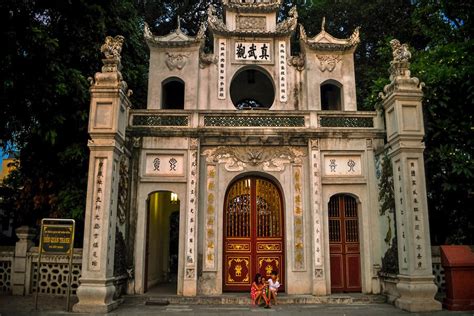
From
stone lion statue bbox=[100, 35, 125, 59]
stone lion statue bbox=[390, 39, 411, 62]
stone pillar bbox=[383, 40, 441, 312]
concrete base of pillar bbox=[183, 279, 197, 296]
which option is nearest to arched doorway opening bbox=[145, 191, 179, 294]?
concrete base of pillar bbox=[183, 279, 197, 296]

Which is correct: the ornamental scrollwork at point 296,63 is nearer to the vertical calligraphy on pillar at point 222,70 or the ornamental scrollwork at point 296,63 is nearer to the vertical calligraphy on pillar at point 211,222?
the vertical calligraphy on pillar at point 222,70

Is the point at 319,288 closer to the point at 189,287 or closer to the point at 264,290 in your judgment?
the point at 264,290

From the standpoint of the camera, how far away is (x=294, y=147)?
13.1 meters

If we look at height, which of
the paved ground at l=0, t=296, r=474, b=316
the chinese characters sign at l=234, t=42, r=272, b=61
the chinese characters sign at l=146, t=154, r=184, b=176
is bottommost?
the paved ground at l=0, t=296, r=474, b=316

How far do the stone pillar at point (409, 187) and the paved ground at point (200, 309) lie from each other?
1.87 ft

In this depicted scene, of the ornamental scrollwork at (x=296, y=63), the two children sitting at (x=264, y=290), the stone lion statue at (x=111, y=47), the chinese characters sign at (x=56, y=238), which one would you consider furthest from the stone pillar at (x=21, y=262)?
the ornamental scrollwork at (x=296, y=63)

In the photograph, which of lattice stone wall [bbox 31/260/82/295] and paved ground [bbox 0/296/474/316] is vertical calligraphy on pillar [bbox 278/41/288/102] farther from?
lattice stone wall [bbox 31/260/82/295]

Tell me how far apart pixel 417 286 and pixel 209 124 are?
279 inches

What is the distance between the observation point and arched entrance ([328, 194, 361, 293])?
493 inches

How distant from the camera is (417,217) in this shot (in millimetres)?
10609

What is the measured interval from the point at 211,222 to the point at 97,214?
3368mm

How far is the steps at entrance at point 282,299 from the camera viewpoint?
1140 cm

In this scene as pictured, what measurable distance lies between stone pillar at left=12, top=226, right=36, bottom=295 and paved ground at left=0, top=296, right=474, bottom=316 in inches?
30.1

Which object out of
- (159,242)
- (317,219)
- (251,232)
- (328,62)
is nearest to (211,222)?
(251,232)
